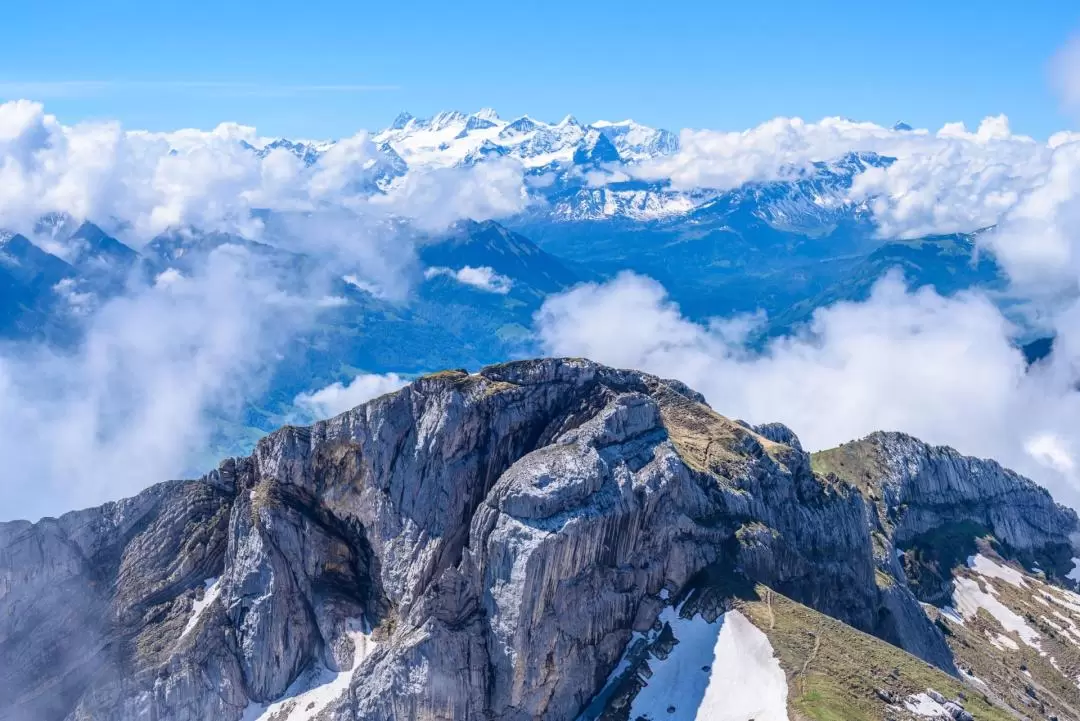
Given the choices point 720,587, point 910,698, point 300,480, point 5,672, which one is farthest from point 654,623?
point 5,672

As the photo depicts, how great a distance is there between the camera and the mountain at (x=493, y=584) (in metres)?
125

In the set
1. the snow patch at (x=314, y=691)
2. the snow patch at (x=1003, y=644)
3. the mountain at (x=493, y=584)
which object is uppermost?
the mountain at (x=493, y=584)

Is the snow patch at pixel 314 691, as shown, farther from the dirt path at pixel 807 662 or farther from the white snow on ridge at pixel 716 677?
the dirt path at pixel 807 662

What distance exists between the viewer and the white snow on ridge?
117 m

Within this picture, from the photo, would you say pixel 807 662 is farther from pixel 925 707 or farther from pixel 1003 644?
pixel 1003 644

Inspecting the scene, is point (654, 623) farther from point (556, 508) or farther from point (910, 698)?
point (910, 698)

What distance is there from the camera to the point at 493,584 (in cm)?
12731

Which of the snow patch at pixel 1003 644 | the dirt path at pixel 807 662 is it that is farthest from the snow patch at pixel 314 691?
the snow patch at pixel 1003 644

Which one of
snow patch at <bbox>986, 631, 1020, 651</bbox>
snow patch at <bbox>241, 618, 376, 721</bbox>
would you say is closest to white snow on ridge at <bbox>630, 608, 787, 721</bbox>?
snow patch at <bbox>241, 618, 376, 721</bbox>

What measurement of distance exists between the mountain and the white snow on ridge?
284 mm

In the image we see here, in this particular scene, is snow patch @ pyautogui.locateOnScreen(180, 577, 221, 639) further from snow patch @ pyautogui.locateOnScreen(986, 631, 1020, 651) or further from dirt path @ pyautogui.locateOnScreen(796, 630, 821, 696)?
snow patch @ pyautogui.locateOnScreen(986, 631, 1020, 651)

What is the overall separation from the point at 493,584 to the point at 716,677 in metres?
30.4

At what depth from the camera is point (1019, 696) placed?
547 feet

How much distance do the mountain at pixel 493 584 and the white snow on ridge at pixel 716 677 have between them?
0.28 metres
